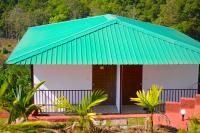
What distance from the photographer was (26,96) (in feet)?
37.1

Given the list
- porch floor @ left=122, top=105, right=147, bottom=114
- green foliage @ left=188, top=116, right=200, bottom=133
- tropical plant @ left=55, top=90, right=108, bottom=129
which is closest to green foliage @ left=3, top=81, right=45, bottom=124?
tropical plant @ left=55, top=90, right=108, bottom=129

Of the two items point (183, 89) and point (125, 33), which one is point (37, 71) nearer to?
point (125, 33)

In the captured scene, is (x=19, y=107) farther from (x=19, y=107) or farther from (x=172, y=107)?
(x=172, y=107)

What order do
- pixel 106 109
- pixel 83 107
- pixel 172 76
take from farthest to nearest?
1. pixel 172 76
2. pixel 106 109
3. pixel 83 107

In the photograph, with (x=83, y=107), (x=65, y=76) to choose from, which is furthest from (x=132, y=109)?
(x=83, y=107)

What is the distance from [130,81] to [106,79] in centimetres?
103

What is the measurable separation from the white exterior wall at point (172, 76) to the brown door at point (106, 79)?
1410mm

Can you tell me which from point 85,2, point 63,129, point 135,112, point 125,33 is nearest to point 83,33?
point 125,33

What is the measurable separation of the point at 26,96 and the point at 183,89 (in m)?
7.27

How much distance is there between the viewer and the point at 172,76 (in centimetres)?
1650

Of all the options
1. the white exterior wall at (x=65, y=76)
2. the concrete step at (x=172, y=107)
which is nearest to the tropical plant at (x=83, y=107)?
the concrete step at (x=172, y=107)

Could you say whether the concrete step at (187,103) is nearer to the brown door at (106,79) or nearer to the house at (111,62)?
the house at (111,62)

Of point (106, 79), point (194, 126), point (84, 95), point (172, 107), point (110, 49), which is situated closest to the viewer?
point (194, 126)

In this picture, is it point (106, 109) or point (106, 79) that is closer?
point (106, 109)
